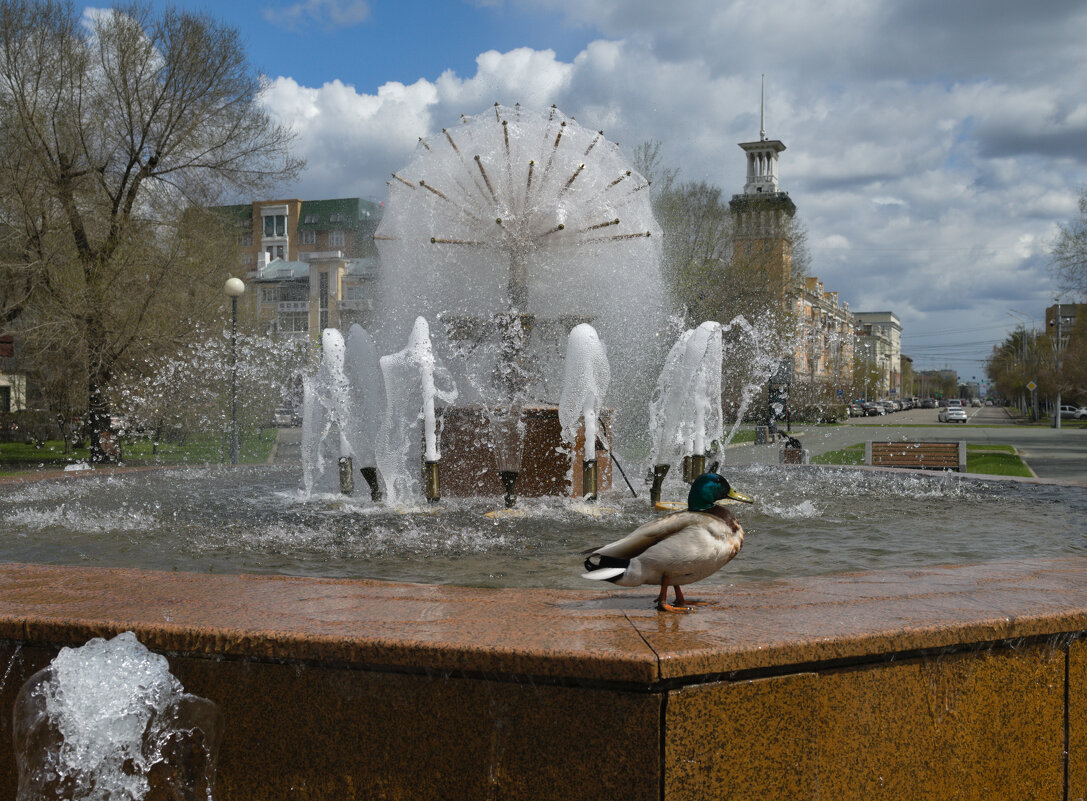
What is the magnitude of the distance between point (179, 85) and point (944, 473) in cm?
1827

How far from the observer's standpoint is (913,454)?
1534 cm

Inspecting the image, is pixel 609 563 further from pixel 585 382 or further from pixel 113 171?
pixel 113 171

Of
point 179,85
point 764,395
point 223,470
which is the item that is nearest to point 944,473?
point 223,470

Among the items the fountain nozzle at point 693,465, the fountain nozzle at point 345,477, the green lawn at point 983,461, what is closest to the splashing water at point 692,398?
the fountain nozzle at point 693,465

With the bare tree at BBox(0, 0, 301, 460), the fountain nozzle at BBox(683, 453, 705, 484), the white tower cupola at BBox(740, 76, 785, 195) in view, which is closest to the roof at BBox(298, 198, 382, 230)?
the white tower cupola at BBox(740, 76, 785, 195)

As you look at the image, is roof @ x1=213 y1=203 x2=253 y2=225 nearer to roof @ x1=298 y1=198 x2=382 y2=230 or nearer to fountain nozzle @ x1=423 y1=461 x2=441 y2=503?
fountain nozzle @ x1=423 y1=461 x2=441 y2=503

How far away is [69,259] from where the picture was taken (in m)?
20.7

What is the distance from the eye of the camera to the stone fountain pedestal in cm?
863

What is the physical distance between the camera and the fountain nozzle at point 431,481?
8102 millimetres

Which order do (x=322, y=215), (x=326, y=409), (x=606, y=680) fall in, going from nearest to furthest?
(x=606, y=680) < (x=326, y=409) < (x=322, y=215)

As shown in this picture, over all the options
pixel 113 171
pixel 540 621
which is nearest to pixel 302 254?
pixel 113 171

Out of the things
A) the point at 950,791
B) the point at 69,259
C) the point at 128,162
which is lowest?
the point at 950,791

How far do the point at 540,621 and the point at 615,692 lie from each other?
18.2 inches

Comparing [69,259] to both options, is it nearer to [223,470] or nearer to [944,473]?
[223,470]
